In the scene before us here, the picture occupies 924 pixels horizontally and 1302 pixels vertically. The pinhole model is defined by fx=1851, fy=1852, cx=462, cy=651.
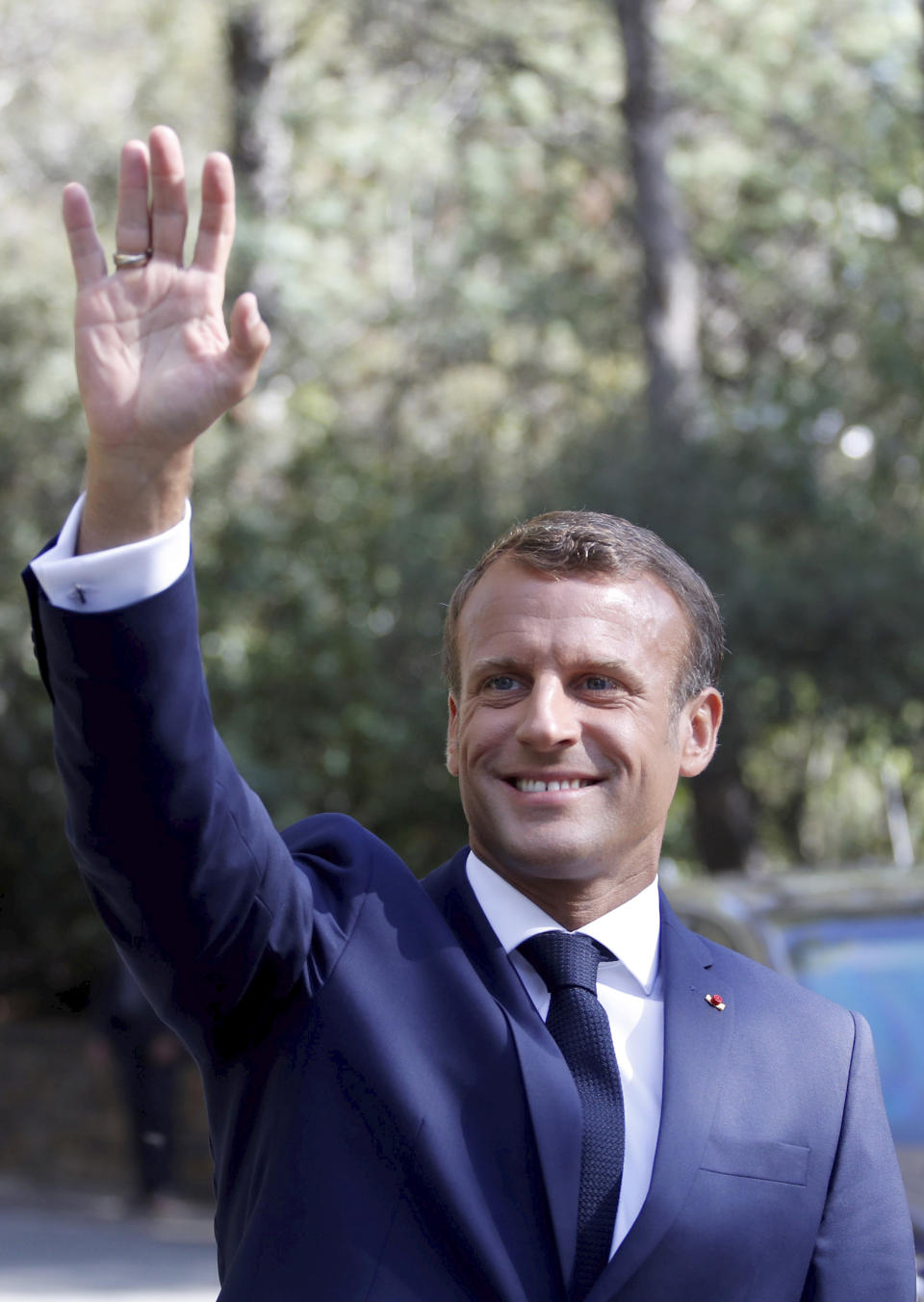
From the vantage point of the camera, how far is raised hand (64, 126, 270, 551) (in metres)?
1.72

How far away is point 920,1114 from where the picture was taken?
496 cm

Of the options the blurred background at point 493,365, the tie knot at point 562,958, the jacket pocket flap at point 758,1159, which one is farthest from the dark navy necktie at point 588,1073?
the blurred background at point 493,365

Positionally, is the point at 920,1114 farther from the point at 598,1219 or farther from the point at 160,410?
the point at 160,410

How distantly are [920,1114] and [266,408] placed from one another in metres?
12.0

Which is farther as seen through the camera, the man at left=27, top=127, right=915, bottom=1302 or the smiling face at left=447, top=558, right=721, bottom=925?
the smiling face at left=447, top=558, right=721, bottom=925

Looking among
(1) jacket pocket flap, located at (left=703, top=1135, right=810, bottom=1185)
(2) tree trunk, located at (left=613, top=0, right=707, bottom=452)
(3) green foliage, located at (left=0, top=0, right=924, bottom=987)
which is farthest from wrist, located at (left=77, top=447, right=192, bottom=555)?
(2) tree trunk, located at (left=613, top=0, right=707, bottom=452)

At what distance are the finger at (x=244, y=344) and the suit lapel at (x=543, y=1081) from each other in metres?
0.68

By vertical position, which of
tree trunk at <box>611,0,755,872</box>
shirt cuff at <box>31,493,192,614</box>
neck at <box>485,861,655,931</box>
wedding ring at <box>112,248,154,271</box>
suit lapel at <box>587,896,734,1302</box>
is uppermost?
wedding ring at <box>112,248,154,271</box>

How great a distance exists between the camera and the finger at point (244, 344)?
5.69ft

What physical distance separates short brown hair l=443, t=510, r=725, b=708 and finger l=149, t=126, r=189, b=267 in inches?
21.3

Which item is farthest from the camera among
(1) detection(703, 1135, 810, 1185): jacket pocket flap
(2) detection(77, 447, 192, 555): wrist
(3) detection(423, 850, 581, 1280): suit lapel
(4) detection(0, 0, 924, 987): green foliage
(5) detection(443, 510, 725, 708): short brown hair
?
(4) detection(0, 0, 924, 987): green foliage

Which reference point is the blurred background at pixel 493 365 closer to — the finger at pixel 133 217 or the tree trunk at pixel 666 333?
the tree trunk at pixel 666 333

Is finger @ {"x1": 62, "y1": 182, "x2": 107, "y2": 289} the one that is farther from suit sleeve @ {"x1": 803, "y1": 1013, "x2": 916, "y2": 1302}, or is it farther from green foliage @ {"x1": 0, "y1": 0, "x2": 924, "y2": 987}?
green foliage @ {"x1": 0, "y1": 0, "x2": 924, "y2": 987}

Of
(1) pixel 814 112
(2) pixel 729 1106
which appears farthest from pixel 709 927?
(1) pixel 814 112
